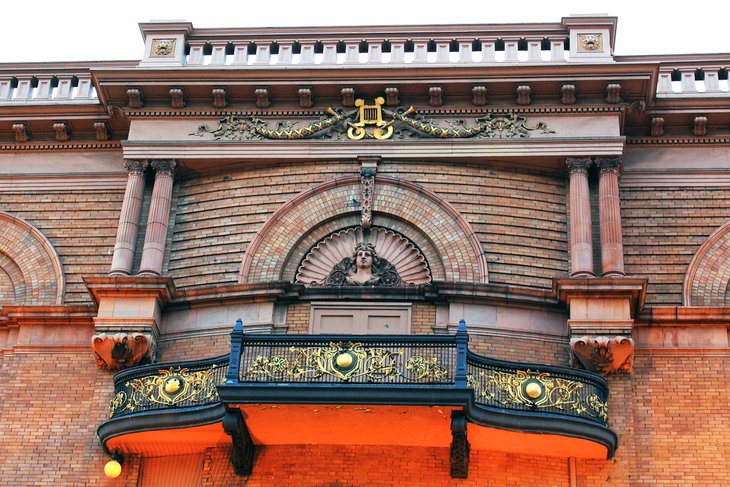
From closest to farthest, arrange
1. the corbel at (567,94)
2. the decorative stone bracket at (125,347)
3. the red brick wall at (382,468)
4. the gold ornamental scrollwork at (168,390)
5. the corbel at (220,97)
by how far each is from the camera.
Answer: the red brick wall at (382,468)
the gold ornamental scrollwork at (168,390)
the decorative stone bracket at (125,347)
the corbel at (567,94)
the corbel at (220,97)

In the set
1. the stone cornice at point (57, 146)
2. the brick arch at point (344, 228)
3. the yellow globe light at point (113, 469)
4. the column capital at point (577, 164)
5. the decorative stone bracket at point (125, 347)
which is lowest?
the yellow globe light at point (113, 469)

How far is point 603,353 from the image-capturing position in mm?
23562

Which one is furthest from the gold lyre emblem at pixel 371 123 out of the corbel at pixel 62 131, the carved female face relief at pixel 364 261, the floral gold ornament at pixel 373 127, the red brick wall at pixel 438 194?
the corbel at pixel 62 131

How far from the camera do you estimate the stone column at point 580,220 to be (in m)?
24.7

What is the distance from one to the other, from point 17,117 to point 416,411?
36.2ft

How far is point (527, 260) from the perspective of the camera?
82.8 feet

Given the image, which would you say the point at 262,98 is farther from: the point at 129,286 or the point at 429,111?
the point at 129,286

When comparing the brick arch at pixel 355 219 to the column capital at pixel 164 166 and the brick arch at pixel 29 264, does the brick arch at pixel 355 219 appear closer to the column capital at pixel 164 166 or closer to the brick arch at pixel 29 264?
the column capital at pixel 164 166

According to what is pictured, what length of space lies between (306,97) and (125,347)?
6070 mm

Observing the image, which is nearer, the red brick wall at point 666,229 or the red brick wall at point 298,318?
the red brick wall at point 298,318

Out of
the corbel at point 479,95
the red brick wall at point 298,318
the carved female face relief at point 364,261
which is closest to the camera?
the red brick wall at point 298,318

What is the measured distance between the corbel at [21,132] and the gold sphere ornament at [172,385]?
24.1 feet

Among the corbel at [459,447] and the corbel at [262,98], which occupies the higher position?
the corbel at [262,98]

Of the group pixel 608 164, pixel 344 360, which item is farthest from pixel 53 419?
pixel 608 164
